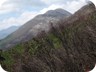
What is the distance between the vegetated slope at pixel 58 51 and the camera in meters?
4.41

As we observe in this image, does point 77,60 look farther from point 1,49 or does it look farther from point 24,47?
point 1,49

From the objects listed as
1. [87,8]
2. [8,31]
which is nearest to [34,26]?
[8,31]

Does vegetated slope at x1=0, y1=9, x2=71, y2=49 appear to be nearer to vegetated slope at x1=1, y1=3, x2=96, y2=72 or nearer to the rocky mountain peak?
vegetated slope at x1=1, y1=3, x2=96, y2=72

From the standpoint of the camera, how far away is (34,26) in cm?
409

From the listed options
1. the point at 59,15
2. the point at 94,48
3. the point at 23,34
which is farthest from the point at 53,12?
the point at 94,48

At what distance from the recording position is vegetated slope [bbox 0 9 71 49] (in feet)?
12.3

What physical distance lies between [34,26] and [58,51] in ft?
2.80

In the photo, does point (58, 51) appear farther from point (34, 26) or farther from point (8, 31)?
point (8, 31)

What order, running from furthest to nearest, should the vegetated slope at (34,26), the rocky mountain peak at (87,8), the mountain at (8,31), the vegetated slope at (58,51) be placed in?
the vegetated slope at (58,51)
the rocky mountain peak at (87,8)
the vegetated slope at (34,26)
the mountain at (8,31)

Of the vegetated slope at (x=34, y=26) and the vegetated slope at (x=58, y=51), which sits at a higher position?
the vegetated slope at (x=34, y=26)

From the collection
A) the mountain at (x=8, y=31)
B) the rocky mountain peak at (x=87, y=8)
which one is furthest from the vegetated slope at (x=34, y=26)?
the rocky mountain peak at (x=87, y=8)

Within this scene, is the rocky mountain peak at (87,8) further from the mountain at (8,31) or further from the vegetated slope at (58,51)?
the mountain at (8,31)

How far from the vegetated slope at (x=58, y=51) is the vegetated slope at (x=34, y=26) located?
0.09 metres

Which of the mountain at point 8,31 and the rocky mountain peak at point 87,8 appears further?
the rocky mountain peak at point 87,8
